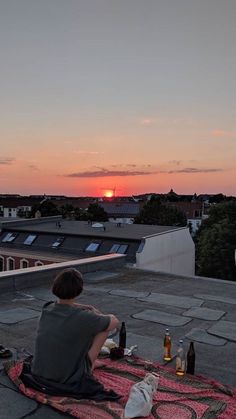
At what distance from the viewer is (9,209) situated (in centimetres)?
12344

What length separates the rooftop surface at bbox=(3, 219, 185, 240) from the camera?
98.7 feet

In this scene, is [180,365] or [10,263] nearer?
[180,365]

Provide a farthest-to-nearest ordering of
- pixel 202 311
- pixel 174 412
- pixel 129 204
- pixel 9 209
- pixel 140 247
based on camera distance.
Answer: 1. pixel 9 209
2. pixel 129 204
3. pixel 140 247
4. pixel 202 311
5. pixel 174 412

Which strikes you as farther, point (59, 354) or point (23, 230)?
point (23, 230)

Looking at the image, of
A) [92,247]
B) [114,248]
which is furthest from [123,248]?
[92,247]

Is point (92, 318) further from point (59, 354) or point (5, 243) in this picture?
point (5, 243)

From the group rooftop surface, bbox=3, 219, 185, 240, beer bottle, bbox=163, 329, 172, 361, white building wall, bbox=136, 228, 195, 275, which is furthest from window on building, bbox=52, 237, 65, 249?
beer bottle, bbox=163, 329, 172, 361

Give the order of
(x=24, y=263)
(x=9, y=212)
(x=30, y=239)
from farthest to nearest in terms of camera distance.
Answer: (x=9, y=212) < (x=30, y=239) < (x=24, y=263)

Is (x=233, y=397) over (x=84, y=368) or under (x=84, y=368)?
under

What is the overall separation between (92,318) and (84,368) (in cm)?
47

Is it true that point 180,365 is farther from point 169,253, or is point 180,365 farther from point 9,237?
point 9,237

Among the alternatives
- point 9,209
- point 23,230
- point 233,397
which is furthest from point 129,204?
point 233,397

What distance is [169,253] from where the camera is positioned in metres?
31.0

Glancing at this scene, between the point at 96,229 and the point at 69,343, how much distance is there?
29.4 metres
